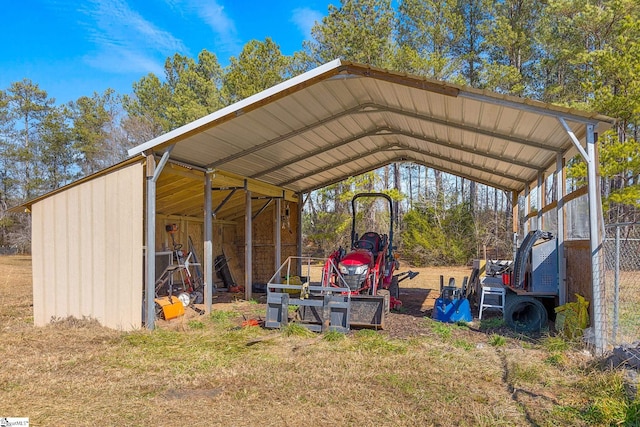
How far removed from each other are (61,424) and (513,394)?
131 inches

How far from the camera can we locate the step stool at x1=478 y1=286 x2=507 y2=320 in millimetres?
6801

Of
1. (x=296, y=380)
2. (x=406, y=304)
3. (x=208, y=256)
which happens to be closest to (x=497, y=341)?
(x=296, y=380)

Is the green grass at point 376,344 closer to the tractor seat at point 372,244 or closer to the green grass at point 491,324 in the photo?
the green grass at point 491,324

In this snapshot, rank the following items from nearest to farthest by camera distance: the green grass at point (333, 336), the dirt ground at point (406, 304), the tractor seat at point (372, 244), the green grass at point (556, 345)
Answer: the green grass at point (556, 345) → the green grass at point (333, 336) → the dirt ground at point (406, 304) → the tractor seat at point (372, 244)

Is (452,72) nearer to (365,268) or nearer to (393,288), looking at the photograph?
(393,288)

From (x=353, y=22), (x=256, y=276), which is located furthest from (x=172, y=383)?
(x=353, y=22)

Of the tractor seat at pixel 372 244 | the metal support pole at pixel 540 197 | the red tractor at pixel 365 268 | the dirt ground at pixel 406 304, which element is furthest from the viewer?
the metal support pole at pixel 540 197

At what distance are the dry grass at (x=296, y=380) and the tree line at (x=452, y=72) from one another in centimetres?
1011

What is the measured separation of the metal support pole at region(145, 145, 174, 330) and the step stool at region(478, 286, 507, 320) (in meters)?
4.53

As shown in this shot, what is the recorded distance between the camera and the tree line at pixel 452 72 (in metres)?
13.3

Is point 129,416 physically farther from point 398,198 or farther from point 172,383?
point 398,198

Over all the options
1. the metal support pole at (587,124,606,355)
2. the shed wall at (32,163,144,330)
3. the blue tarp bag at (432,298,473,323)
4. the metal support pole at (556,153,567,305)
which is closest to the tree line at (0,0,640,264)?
the metal support pole at (556,153,567,305)

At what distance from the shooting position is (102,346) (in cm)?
551

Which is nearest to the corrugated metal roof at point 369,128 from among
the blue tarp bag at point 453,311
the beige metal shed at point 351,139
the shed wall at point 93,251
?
the beige metal shed at point 351,139
